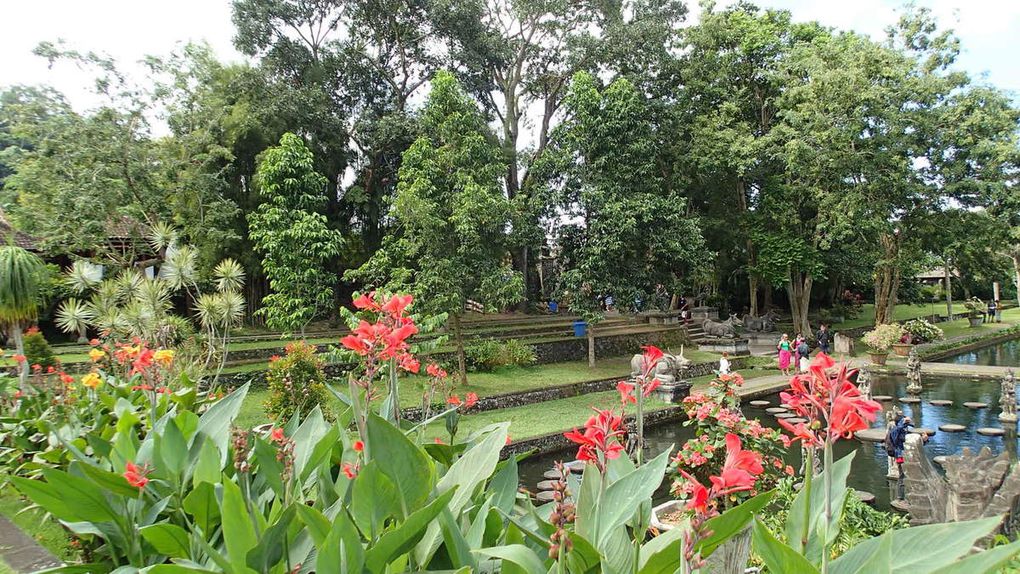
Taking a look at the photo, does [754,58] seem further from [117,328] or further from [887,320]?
[117,328]

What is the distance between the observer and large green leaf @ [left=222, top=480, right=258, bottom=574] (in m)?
1.27

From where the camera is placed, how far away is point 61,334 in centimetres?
1354

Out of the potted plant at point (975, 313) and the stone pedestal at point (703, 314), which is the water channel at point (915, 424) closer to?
the stone pedestal at point (703, 314)

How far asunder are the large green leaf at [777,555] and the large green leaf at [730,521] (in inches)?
6.0

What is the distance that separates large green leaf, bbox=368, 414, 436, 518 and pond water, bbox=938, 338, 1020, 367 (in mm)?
17268

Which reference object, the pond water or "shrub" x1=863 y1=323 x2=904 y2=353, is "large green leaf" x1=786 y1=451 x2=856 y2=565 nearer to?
"shrub" x1=863 y1=323 x2=904 y2=353

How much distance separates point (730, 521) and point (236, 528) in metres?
1.11

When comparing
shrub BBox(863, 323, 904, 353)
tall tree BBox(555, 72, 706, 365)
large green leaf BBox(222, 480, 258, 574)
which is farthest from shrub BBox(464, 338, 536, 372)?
large green leaf BBox(222, 480, 258, 574)

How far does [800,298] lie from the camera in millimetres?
18547

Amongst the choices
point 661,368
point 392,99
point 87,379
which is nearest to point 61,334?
point 392,99

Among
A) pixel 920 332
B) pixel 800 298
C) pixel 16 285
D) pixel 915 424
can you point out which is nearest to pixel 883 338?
pixel 920 332

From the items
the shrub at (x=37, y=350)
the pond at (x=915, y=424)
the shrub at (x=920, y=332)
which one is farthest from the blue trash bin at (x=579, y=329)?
the shrub at (x=37, y=350)

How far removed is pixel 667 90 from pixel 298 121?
1100 cm

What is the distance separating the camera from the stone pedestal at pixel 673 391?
10.2 m
